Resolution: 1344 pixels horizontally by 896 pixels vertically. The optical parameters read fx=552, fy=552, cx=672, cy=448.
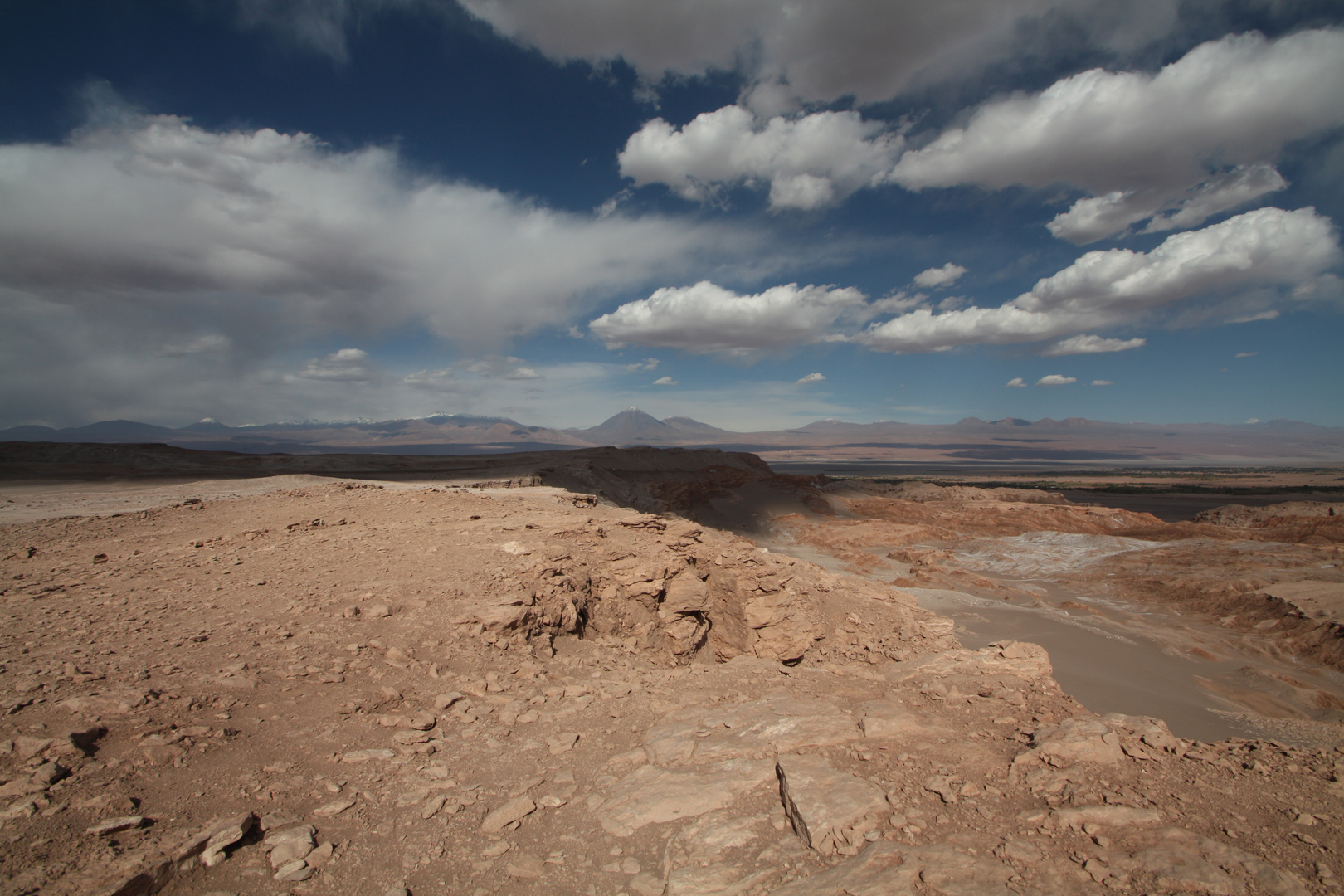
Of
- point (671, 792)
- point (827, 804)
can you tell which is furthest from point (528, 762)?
point (827, 804)

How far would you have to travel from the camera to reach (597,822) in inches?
131

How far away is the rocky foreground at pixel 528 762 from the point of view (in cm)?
269

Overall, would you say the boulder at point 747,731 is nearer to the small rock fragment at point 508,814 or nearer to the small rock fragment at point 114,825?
the small rock fragment at point 508,814

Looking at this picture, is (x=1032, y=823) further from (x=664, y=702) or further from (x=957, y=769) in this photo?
(x=664, y=702)

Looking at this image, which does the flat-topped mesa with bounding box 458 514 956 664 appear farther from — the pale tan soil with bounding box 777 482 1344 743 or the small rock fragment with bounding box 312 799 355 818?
the pale tan soil with bounding box 777 482 1344 743

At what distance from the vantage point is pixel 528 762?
389 cm

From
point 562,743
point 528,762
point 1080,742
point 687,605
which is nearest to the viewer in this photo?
point 1080,742

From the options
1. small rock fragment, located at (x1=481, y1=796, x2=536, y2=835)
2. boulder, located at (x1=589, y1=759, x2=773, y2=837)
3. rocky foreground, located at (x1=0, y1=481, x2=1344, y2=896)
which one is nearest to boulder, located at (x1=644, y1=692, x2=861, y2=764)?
rocky foreground, located at (x1=0, y1=481, x2=1344, y2=896)

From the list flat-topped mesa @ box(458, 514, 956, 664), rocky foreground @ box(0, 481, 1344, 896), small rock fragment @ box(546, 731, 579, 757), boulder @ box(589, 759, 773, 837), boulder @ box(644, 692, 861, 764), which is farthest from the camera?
flat-topped mesa @ box(458, 514, 956, 664)

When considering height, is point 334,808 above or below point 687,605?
above

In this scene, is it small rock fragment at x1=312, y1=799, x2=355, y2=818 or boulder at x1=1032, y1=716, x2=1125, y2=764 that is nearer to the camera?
small rock fragment at x1=312, y1=799, x2=355, y2=818

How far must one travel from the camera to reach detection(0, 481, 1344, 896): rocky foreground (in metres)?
2.69

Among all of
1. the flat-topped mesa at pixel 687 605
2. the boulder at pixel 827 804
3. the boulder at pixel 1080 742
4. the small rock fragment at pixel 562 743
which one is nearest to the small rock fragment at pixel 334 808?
the small rock fragment at pixel 562 743

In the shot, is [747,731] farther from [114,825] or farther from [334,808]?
[114,825]
